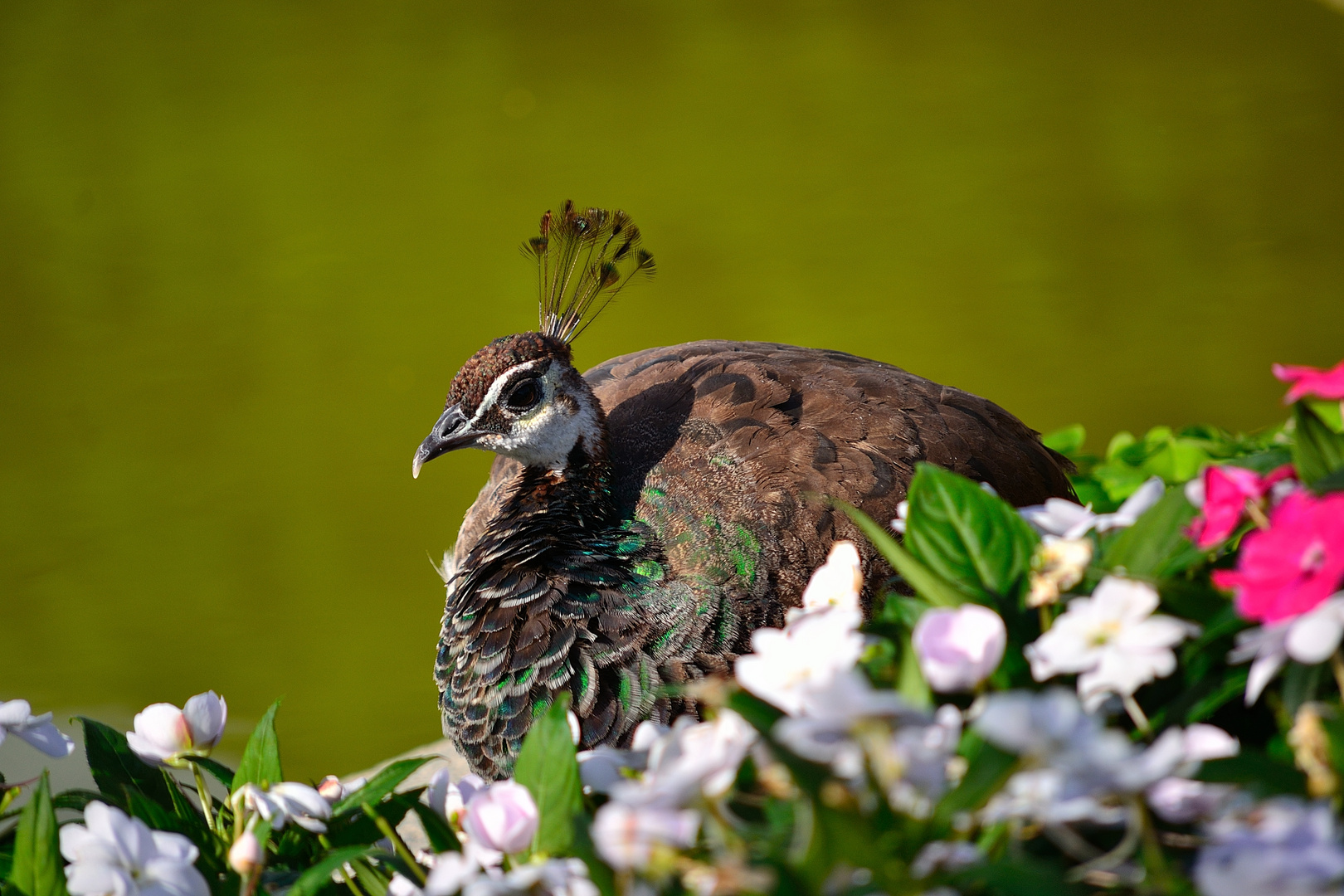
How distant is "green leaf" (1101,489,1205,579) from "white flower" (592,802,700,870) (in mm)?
290

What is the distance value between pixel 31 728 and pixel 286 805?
17 cm

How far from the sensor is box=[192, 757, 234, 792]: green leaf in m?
0.71

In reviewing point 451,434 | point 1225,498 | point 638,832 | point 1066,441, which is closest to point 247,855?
point 638,832

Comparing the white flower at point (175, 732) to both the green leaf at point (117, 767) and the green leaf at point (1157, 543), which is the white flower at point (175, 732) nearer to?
the green leaf at point (117, 767)

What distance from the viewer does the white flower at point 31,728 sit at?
66 centimetres

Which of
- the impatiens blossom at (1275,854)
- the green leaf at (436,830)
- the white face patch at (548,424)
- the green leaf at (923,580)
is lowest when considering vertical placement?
the impatiens blossom at (1275,854)

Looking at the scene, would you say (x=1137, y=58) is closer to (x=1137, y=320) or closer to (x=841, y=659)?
(x=1137, y=320)

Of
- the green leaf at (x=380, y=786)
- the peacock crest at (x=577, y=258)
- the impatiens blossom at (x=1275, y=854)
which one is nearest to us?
the impatiens blossom at (x=1275, y=854)

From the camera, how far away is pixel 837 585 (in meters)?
0.61

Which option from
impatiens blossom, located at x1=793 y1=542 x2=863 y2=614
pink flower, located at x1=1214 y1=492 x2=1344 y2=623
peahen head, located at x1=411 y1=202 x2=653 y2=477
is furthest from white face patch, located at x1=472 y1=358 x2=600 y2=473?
pink flower, located at x1=1214 y1=492 x2=1344 y2=623

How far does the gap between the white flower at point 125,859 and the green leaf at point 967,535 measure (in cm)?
41

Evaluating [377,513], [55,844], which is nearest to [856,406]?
[55,844]

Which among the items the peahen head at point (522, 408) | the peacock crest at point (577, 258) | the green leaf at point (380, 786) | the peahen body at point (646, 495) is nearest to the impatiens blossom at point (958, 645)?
the green leaf at point (380, 786)

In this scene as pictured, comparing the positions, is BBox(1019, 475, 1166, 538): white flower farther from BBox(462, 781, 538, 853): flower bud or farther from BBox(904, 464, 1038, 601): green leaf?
BBox(462, 781, 538, 853): flower bud
